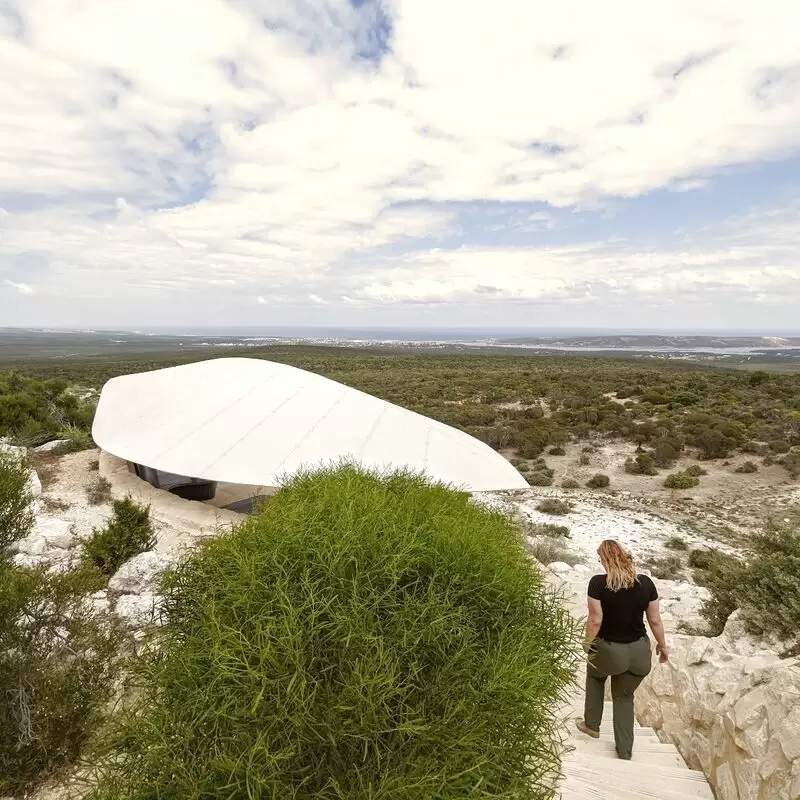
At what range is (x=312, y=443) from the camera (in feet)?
37.0

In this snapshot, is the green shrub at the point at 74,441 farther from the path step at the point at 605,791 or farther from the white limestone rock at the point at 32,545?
the path step at the point at 605,791

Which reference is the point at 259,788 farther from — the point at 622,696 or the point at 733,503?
the point at 733,503

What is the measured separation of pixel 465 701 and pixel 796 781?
2.60 meters

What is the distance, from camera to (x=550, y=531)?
1229cm

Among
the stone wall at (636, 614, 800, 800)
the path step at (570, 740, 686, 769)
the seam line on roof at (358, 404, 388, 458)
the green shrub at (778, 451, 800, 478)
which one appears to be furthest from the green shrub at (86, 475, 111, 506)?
the green shrub at (778, 451, 800, 478)

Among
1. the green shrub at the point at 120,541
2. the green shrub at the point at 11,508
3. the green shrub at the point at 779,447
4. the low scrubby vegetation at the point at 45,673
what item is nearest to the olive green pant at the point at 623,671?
the low scrubby vegetation at the point at 45,673

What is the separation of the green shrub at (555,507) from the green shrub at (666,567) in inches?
127

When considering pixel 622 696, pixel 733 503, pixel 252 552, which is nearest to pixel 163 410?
pixel 252 552

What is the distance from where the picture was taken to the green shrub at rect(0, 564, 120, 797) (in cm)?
414

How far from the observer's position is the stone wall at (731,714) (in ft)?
11.7

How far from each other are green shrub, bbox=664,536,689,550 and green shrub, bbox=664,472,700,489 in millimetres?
4830

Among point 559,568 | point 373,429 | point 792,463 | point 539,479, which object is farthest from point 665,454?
point 373,429

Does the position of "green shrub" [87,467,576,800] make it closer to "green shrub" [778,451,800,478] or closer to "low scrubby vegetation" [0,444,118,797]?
"low scrubby vegetation" [0,444,118,797]

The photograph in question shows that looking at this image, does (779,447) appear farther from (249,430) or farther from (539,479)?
(249,430)
